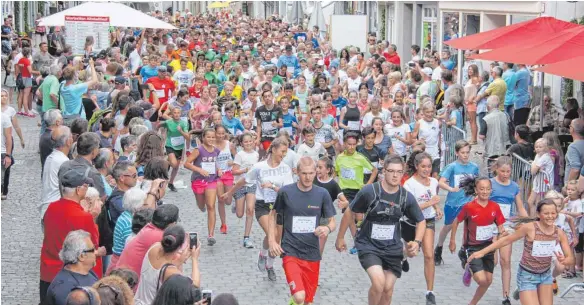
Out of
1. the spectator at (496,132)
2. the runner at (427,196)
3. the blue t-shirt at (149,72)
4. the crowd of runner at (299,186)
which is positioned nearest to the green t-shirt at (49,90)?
the crowd of runner at (299,186)

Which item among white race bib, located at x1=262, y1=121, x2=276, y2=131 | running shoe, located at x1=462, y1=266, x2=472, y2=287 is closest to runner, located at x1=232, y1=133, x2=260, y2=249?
running shoe, located at x1=462, y1=266, x2=472, y2=287

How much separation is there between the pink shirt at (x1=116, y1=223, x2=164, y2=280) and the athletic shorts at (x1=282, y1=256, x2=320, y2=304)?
1917mm

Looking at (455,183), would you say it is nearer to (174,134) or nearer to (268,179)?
(268,179)

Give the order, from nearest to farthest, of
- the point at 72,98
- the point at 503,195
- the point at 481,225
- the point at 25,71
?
the point at 481,225 → the point at 503,195 → the point at 72,98 → the point at 25,71

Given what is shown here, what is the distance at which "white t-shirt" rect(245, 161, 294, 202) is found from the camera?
428 inches

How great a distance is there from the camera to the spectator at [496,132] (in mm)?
15070

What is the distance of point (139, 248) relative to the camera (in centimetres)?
718

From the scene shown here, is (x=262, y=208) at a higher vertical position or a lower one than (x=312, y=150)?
lower

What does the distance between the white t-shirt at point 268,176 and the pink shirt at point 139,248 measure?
367 centimetres

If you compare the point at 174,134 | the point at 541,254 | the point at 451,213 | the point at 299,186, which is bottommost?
the point at 451,213

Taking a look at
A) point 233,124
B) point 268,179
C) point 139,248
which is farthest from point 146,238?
point 233,124

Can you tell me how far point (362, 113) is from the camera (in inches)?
629

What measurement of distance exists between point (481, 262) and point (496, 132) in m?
5.91

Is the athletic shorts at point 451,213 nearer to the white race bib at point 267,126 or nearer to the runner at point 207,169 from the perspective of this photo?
the runner at point 207,169
